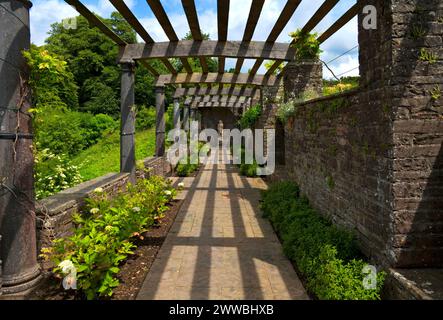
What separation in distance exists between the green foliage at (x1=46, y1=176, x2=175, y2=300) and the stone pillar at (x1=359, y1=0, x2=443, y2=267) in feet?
8.43

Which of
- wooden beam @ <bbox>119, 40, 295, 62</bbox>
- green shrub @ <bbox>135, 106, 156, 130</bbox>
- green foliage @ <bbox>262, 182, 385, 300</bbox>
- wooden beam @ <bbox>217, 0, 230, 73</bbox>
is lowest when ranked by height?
green foliage @ <bbox>262, 182, 385, 300</bbox>

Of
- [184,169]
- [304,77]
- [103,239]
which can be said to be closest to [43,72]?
[103,239]

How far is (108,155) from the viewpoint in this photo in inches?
752

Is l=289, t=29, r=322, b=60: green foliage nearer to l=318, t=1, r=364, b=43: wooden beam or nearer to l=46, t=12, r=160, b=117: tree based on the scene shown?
l=318, t=1, r=364, b=43: wooden beam

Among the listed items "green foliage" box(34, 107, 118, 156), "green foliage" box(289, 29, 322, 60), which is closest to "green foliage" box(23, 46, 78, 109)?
"green foliage" box(289, 29, 322, 60)

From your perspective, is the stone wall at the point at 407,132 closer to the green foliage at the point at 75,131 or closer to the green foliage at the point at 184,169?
the green foliage at the point at 184,169

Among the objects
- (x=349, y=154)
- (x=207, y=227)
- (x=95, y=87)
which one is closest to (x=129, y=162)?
(x=207, y=227)

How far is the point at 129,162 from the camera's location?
700 cm

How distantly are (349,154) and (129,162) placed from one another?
15.0ft

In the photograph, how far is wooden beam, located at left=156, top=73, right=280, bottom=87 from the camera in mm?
9172

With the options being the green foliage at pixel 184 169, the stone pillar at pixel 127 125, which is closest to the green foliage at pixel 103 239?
the stone pillar at pixel 127 125

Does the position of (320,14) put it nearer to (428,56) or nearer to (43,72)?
(428,56)

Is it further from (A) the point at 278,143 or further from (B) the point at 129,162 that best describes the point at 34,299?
(A) the point at 278,143
